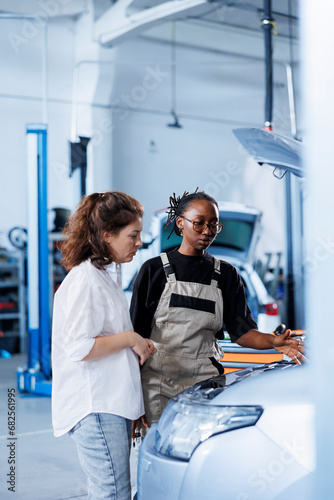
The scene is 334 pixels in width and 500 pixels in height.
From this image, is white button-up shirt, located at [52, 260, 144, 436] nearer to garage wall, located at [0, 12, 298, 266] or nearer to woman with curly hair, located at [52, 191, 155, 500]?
woman with curly hair, located at [52, 191, 155, 500]

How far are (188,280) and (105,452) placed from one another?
683 millimetres

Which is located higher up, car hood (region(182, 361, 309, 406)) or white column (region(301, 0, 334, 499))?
white column (region(301, 0, 334, 499))

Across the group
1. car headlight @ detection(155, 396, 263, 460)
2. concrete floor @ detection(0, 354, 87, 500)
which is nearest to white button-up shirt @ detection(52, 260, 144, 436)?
car headlight @ detection(155, 396, 263, 460)

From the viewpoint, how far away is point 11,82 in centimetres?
899

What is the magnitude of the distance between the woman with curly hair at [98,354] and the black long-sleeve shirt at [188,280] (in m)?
0.33

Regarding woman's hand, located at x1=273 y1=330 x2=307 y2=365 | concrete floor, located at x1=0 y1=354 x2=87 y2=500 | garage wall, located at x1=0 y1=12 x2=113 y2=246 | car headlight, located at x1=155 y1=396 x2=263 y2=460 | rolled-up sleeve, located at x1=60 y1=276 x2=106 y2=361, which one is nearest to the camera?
car headlight, located at x1=155 y1=396 x2=263 y2=460

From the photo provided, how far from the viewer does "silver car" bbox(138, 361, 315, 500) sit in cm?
147

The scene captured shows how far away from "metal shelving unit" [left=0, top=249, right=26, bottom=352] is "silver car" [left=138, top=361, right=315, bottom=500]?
22.7ft

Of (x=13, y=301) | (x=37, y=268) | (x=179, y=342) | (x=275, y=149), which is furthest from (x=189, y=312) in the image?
(x=13, y=301)

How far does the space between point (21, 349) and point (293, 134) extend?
4678 mm

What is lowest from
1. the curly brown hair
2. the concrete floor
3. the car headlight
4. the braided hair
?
the concrete floor

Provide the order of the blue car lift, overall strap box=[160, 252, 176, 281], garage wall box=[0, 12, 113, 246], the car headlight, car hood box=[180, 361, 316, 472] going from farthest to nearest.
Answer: garage wall box=[0, 12, 113, 246], the blue car lift, overall strap box=[160, 252, 176, 281], the car headlight, car hood box=[180, 361, 316, 472]

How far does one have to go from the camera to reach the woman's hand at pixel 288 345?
208 centimetres

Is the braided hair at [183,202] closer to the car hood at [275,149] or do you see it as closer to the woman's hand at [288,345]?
the car hood at [275,149]
